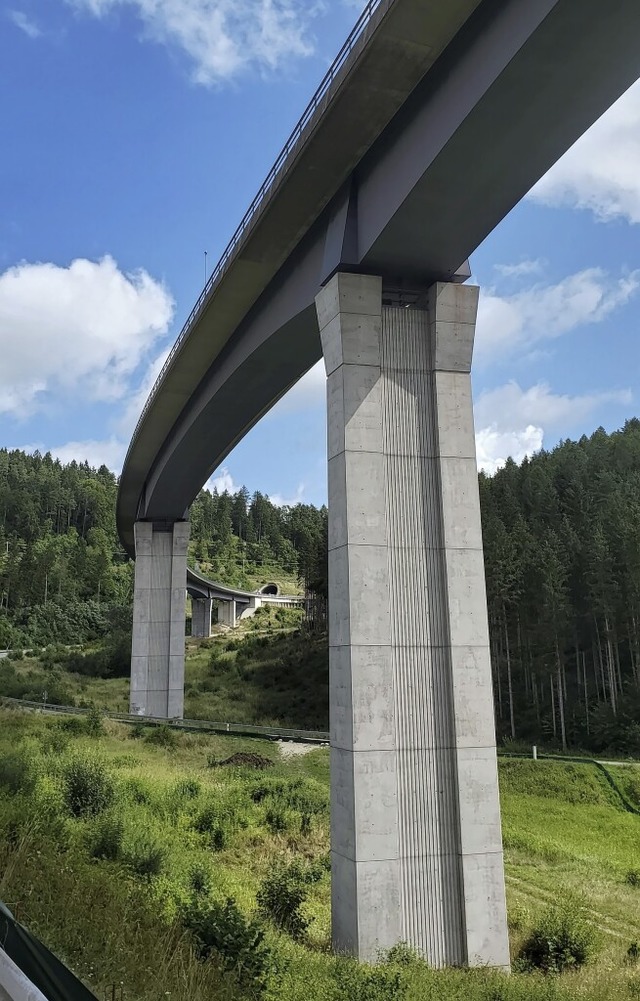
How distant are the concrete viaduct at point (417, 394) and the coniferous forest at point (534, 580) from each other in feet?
93.5

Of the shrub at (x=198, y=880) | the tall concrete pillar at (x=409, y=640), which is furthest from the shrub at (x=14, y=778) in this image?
the tall concrete pillar at (x=409, y=640)

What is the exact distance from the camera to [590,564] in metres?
45.8

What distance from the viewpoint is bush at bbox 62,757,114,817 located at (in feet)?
48.8

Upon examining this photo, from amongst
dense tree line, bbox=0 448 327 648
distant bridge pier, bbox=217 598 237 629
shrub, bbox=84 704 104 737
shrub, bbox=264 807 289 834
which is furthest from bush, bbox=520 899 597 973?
distant bridge pier, bbox=217 598 237 629

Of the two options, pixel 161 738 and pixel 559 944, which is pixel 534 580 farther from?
pixel 559 944

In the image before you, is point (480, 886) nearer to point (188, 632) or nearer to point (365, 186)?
point (365, 186)

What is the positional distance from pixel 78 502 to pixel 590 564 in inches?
4594

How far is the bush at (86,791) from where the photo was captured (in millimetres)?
14859

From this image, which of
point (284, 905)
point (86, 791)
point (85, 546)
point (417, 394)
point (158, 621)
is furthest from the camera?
point (85, 546)

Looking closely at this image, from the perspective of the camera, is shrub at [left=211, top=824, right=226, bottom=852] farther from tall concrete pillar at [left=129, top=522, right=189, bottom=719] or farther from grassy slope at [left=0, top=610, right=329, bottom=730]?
grassy slope at [left=0, top=610, right=329, bottom=730]

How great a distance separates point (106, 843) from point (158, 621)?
96.2 feet

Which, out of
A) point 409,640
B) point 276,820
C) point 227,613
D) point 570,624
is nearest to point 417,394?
point 409,640

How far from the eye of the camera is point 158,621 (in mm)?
40000

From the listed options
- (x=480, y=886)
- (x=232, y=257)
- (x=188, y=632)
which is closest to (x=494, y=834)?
(x=480, y=886)
